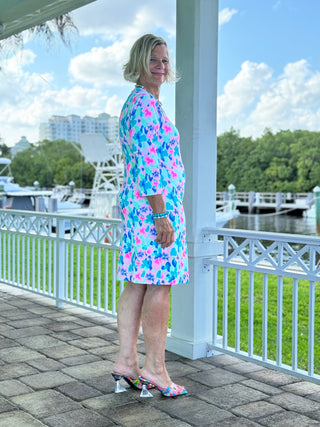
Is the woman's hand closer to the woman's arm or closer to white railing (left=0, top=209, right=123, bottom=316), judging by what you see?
the woman's arm

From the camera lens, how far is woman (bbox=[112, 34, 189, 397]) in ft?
7.07

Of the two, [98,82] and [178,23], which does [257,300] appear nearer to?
[178,23]

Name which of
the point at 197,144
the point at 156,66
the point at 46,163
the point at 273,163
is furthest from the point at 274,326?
the point at 46,163

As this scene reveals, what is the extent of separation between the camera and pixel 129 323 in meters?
2.37

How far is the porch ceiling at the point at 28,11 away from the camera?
3.45 m

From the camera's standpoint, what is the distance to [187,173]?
2982mm

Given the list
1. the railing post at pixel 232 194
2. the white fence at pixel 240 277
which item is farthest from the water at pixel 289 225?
the white fence at pixel 240 277

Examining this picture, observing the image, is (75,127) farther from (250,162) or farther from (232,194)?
(250,162)

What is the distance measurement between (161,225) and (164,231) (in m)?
0.03

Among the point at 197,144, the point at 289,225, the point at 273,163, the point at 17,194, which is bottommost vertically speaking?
the point at 289,225

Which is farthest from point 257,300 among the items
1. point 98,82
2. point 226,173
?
point 98,82

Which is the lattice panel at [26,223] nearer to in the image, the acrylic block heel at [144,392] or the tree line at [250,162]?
the acrylic block heel at [144,392]

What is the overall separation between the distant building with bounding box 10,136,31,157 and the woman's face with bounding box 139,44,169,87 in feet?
23.7

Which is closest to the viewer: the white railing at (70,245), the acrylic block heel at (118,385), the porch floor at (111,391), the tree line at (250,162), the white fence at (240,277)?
the porch floor at (111,391)
